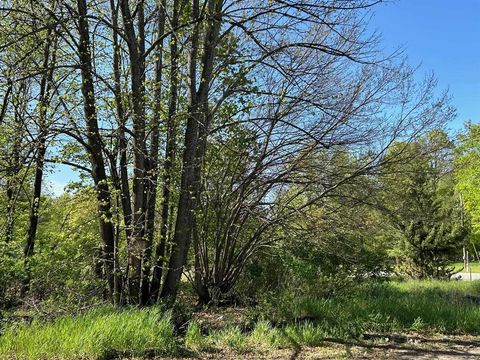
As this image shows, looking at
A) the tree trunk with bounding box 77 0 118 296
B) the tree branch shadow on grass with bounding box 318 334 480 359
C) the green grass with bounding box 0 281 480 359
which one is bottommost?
the tree branch shadow on grass with bounding box 318 334 480 359

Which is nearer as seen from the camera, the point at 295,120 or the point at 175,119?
the point at 175,119

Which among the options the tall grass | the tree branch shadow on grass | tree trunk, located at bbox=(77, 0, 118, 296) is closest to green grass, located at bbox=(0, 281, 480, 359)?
the tall grass

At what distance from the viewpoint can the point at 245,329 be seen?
6.74m

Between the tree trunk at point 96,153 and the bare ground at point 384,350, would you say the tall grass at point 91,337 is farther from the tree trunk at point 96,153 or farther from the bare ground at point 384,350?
the tree trunk at point 96,153

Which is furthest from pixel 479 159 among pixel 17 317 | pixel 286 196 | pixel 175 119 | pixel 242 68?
pixel 17 317

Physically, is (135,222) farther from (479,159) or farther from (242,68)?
(479,159)

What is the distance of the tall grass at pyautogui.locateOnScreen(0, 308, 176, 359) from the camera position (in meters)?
4.84

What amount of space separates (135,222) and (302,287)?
3.65 m

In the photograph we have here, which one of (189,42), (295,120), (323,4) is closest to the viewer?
(323,4)

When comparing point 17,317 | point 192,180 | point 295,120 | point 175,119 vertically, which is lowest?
point 17,317

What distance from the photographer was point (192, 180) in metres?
8.30

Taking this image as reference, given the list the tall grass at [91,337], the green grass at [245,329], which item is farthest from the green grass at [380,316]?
the tall grass at [91,337]

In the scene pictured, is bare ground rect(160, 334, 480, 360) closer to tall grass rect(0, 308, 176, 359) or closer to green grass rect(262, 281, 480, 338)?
green grass rect(262, 281, 480, 338)

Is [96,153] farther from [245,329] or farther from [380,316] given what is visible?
[380,316]
